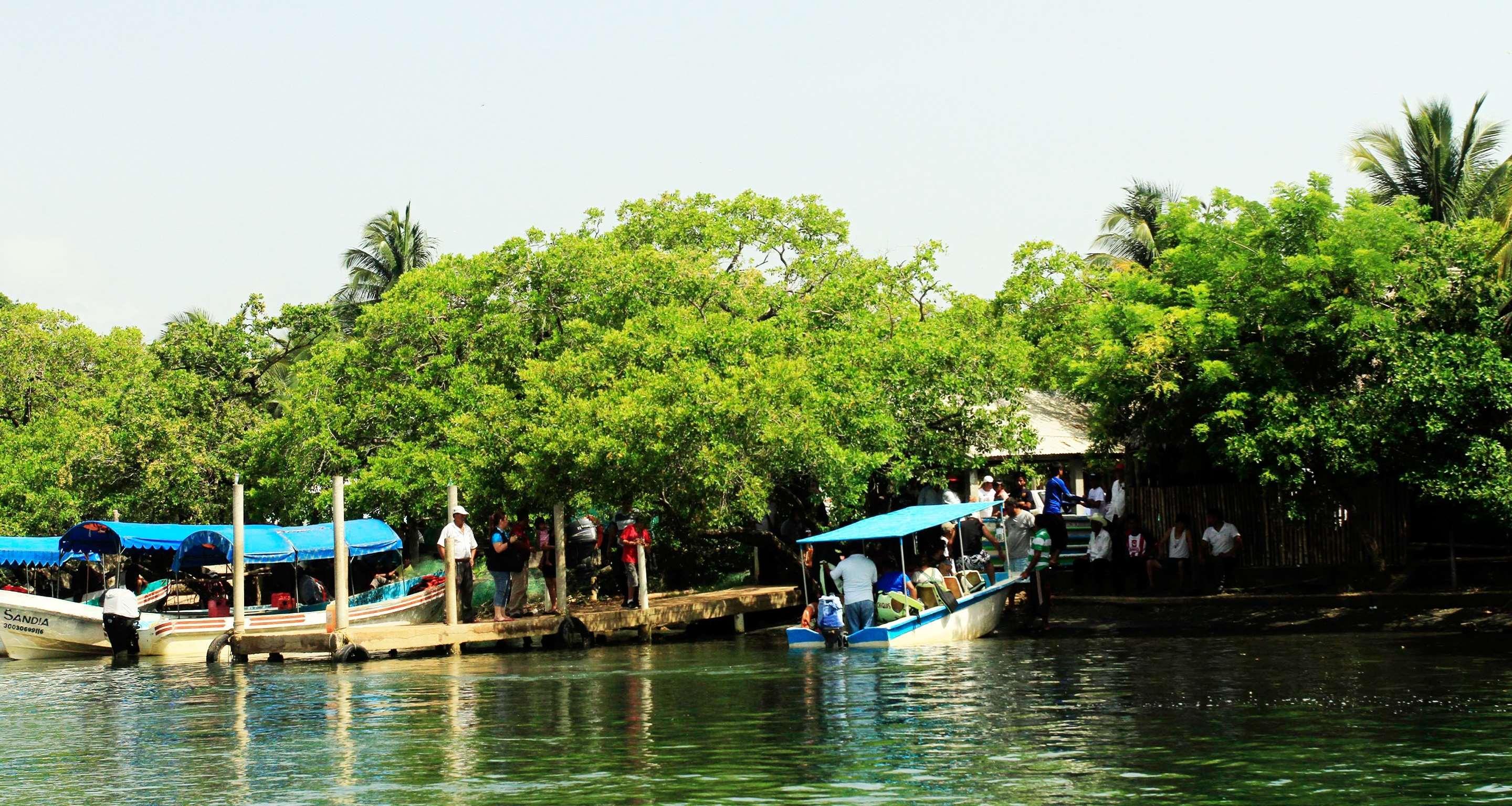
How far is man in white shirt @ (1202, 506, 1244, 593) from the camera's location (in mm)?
24281

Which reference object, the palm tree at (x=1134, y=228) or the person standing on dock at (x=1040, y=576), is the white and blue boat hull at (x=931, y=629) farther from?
the palm tree at (x=1134, y=228)

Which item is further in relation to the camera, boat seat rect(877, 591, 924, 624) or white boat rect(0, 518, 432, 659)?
white boat rect(0, 518, 432, 659)

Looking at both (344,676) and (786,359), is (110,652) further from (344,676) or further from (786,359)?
(786,359)

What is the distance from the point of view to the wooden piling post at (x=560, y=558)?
2402 centimetres

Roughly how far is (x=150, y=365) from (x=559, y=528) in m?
16.8

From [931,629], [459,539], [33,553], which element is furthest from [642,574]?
[33,553]

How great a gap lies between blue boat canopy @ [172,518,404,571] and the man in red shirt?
4.73 m

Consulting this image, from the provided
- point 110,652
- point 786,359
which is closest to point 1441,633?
point 786,359

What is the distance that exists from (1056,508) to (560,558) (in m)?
8.46

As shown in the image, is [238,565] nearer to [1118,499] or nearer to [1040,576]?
[1040,576]

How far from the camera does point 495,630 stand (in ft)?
75.2

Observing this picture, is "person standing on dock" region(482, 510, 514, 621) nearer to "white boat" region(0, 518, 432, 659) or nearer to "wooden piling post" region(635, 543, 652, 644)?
"wooden piling post" region(635, 543, 652, 644)

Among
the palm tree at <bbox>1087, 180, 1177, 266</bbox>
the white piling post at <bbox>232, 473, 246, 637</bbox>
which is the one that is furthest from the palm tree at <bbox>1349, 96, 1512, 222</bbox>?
the white piling post at <bbox>232, 473, 246, 637</bbox>

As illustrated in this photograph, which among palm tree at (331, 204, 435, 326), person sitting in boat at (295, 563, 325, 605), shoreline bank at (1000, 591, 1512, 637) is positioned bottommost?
shoreline bank at (1000, 591, 1512, 637)
